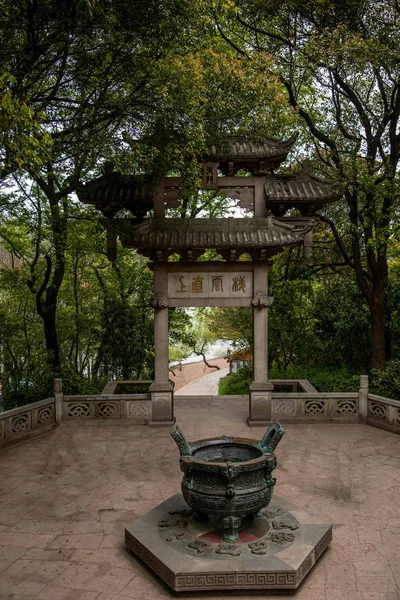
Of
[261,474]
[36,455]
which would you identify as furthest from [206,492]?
[36,455]

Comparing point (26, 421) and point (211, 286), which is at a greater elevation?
point (211, 286)

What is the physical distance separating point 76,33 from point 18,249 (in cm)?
737

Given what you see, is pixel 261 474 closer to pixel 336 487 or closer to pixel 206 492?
pixel 206 492

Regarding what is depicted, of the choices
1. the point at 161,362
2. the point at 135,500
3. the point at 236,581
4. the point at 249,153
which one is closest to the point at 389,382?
the point at 161,362

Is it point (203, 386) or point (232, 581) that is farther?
point (203, 386)

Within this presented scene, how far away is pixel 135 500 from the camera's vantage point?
7004mm

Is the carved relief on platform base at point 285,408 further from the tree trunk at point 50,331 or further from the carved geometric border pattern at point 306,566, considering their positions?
the tree trunk at point 50,331

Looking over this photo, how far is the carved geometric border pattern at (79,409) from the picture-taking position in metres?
10.8

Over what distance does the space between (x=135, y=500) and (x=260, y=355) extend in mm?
4714

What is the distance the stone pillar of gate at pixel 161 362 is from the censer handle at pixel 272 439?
4.79 metres

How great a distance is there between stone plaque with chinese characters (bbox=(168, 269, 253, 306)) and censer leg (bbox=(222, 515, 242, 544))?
5.90 meters

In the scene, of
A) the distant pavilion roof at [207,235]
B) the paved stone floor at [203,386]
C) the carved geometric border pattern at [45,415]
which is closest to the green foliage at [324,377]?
the distant pavilion roof at [207,235]

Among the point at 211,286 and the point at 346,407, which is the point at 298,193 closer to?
the point at 211,286

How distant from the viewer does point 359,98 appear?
12.2m
